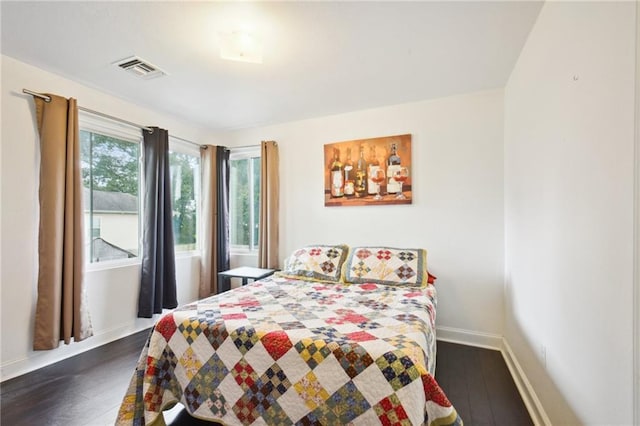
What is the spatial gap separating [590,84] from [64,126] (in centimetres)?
342

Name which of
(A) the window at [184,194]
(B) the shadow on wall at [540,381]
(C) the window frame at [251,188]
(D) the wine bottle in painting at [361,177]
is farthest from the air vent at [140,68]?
(B) the shadow on wall at [540,381]

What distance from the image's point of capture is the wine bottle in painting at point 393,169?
10.1 feet

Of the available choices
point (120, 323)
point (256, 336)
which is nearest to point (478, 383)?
point (256, 336)

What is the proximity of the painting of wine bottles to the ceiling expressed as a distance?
18.9 inches

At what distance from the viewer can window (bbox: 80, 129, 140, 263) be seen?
9.05 feet

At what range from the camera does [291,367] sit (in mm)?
1384

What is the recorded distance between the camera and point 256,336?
149cm

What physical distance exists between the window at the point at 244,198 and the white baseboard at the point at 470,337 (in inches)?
98.0

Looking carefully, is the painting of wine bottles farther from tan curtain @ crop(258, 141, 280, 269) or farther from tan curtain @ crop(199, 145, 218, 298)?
tan curtain @ crop(199, 145, 218, 298)

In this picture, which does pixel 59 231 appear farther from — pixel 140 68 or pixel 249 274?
pixel 249 274

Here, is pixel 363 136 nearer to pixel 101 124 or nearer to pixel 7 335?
pixel 101 124

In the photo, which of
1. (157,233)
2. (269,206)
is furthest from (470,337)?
(157,233)

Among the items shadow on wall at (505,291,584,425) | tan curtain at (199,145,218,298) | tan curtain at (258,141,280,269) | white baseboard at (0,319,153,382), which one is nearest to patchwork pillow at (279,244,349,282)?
tan curtain at (258,141,280,269)

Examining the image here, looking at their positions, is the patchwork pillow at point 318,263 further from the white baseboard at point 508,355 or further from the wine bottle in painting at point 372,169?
the white baseboard at point 508,355
